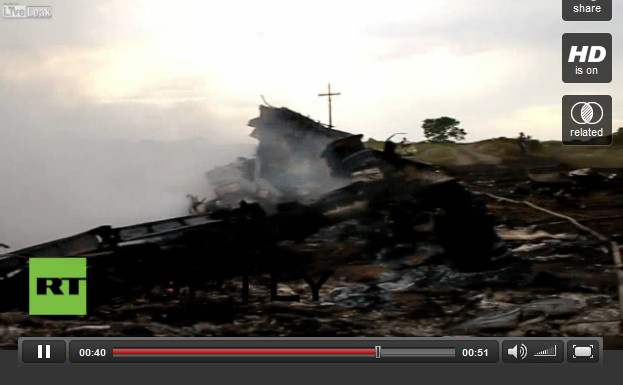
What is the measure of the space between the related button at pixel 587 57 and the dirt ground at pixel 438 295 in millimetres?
481

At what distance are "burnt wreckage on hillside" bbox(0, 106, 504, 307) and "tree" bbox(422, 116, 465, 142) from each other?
17 centimetres

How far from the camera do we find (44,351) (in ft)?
11.7

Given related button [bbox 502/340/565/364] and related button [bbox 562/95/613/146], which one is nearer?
related button [bbox 502/340/565/364]

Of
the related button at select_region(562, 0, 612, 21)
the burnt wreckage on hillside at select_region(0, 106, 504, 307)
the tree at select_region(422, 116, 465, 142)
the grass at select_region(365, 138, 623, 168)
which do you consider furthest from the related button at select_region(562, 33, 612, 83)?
the burnt wreckage on hillside at select_region(0, 106, 504, 307)

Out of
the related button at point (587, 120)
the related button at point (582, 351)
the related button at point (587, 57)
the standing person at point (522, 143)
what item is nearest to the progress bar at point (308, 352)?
the related button at point (582, 351)

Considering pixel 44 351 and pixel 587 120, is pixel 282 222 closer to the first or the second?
pixel 44 351

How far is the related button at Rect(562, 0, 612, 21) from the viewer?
11.8ft

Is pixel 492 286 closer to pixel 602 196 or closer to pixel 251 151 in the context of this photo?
pixel 602 196

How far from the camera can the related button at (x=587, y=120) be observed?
3.63m

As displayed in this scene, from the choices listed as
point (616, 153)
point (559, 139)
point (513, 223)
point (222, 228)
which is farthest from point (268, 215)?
point (616, 153)

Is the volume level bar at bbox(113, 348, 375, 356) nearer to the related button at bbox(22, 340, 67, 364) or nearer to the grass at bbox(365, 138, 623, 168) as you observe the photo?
the related button at bbox(22, 340, 67, 364)

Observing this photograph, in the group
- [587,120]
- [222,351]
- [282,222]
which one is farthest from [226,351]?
[587,120]

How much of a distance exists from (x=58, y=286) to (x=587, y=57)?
291 cm

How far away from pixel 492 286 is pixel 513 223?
0.35 metres
